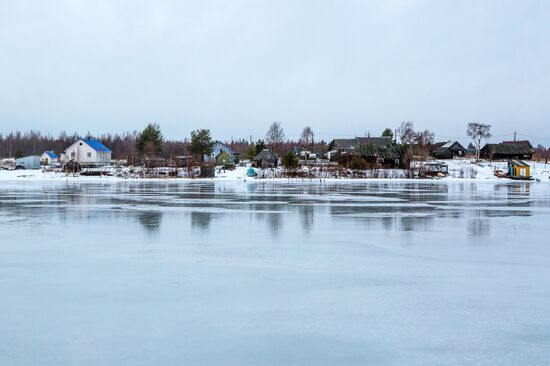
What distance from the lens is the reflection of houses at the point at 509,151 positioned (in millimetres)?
74125

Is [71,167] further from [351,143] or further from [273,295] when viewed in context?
[273,295]

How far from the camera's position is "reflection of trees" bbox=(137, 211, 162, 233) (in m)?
12.4

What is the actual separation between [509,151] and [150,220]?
70650 mm

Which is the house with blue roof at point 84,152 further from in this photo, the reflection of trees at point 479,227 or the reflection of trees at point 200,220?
the reflection of trees at point 479,227

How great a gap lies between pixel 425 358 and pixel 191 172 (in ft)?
155

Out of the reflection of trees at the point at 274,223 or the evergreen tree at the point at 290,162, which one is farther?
the evergreen tree at the point at 290,162

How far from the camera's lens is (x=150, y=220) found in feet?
45.9

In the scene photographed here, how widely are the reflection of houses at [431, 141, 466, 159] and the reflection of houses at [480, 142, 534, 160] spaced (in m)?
3.99

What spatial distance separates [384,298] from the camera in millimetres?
6184

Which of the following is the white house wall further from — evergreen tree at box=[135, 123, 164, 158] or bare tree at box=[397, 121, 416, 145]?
bare tree at box=[397, 121, 416, 145]

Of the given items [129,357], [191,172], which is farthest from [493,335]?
[191,172]

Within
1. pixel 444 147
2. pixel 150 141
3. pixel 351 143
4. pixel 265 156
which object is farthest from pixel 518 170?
pixel 150 141

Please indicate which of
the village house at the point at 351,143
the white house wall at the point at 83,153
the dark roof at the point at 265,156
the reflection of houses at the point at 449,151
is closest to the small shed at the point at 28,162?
the white house wall at the point at 83,153

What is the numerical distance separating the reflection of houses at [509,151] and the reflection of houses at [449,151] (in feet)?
13.1
